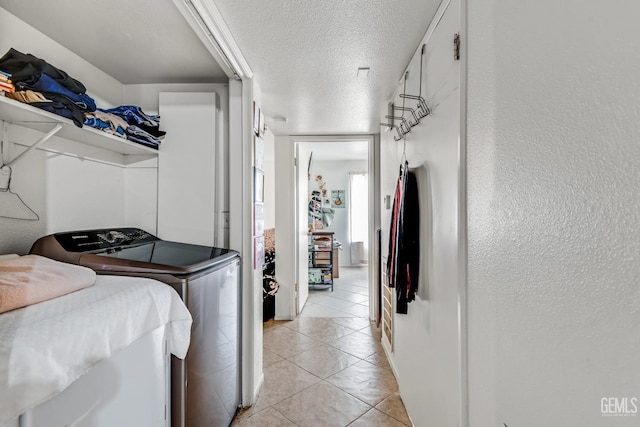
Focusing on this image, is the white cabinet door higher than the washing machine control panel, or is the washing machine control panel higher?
the white cabinet door

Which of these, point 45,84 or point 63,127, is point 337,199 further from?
point 45,84

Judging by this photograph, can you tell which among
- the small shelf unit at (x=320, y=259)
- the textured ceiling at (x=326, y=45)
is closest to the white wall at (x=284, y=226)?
the textured ceiling at (x=326, y=45)

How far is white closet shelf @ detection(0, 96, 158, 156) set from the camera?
1.10 metres

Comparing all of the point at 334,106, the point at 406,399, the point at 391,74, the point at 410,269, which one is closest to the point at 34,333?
the point at 410,269

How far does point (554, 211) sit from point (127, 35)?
6.50 ft

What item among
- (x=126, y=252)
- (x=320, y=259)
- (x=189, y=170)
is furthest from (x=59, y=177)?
(x=320, y=259)

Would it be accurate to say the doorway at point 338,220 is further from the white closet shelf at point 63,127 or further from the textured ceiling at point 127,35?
the white closet shelf at point 63,127

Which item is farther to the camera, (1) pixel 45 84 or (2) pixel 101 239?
(2) pixel 101 239

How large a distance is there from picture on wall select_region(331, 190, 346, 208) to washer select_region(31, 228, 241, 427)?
491cm

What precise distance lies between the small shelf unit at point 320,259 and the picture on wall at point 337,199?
5.42ft

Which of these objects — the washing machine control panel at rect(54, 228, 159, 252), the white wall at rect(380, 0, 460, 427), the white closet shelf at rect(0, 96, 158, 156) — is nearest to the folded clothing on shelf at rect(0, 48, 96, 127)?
the white closet shelf at rect(0, 96, 158, 156)

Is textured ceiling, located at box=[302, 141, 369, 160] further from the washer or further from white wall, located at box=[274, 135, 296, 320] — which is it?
the washer

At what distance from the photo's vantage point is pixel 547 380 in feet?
2.27

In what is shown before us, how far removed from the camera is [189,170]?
197 cm
